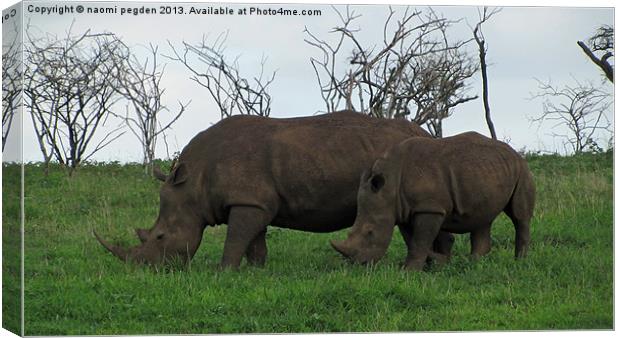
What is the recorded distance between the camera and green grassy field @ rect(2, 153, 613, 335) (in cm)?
1237

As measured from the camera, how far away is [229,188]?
548 inches

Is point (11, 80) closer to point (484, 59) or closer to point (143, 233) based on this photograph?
point (143, 233)

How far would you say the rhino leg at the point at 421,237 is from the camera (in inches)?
541

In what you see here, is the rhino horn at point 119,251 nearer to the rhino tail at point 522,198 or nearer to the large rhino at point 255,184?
the large rhino at point 255,184

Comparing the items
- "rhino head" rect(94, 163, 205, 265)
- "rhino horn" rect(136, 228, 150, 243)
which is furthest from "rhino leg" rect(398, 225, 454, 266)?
"rhino horn" rect(136, 228, 150, 243)

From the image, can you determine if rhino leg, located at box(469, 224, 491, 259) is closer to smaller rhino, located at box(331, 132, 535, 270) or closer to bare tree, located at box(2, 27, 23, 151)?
smaller rhino, located at box(331, 132, 535, 270)

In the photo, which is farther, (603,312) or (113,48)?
(113,48)

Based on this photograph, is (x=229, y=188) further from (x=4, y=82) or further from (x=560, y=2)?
(x=560, y=2)

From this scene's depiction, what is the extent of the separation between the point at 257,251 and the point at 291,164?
3.51 ft

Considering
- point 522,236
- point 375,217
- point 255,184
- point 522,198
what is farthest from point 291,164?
point 522,236

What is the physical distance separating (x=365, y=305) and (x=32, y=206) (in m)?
3.57

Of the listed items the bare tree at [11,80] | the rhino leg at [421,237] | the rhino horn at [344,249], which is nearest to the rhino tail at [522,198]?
the rhino leg at [421,237]

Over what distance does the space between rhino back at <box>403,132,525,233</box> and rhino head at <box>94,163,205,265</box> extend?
2.12 m

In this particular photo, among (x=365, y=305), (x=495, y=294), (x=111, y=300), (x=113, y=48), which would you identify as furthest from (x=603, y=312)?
(x=113, y=48)
